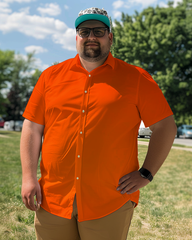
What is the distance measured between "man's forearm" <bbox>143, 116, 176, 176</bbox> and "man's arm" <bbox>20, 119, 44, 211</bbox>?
2.77ft

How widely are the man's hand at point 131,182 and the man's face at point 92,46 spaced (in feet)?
2.91

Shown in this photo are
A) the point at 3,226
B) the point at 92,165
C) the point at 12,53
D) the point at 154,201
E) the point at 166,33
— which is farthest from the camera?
the point at 12,53

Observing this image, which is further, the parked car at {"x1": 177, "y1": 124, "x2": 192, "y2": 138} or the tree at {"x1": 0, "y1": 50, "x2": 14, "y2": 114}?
the tree at {"x1": 0, "y1": 50, "x2": 14, "y2": 114}

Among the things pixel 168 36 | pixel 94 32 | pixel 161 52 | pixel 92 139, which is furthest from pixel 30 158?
pixel 168 36

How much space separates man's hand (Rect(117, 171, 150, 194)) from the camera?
179cm

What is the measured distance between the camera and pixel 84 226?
1.79m

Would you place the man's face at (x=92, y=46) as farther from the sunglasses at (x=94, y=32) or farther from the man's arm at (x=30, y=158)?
the man's arm at (x=30, y=158)

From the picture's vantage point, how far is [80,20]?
74.2 inches

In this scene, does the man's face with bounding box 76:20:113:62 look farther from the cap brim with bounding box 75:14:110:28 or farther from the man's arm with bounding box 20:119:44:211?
the man's arm with bounding box 20:119:44:211

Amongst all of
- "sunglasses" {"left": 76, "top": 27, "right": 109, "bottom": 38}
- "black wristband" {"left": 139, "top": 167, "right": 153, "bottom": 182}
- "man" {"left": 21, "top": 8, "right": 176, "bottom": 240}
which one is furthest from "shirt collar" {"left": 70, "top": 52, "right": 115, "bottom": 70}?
"black wristband" {"left": 139, "top": 167, "right": 153, "bottom": 182}

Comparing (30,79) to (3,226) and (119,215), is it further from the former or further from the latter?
(119,215)

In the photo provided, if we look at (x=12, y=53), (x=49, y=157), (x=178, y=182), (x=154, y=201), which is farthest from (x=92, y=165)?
(x=12, y=53)

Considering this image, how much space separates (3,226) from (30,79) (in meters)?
30.1

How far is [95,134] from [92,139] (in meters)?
0.04
